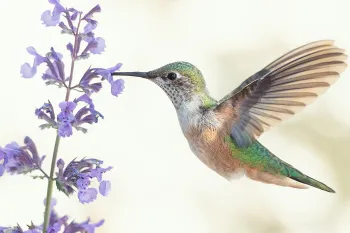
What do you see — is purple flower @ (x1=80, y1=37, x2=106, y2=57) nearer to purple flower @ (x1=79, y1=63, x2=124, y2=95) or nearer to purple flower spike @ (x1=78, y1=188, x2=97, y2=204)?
purple flower @ (x1=79, y1=63, x2=124, y2=95)

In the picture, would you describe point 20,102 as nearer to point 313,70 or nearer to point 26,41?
point 26,41

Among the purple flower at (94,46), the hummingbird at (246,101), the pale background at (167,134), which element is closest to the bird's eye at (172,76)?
the hummingbird at (246,101)

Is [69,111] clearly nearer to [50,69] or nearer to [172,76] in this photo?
[50,69]

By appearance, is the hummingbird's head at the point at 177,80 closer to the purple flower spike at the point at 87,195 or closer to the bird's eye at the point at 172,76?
the bird's eye at the point at 172,76

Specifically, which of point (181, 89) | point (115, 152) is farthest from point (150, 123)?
point (181, 89)

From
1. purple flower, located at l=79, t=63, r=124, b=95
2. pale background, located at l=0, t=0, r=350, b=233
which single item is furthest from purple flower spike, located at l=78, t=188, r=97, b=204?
pale background, located at l=0, t=0, r=350, b=233

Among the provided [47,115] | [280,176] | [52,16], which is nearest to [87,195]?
[47,115]
